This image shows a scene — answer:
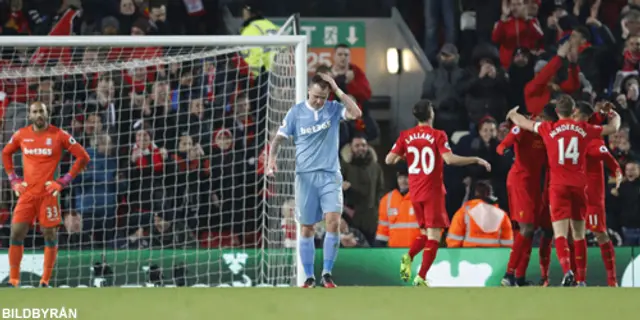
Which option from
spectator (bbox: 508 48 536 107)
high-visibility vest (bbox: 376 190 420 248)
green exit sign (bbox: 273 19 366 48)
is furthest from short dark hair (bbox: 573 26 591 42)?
high-visibility vest (bbox: 376 190 420 248)

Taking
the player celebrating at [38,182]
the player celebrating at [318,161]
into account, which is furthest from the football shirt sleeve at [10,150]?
the player celebrating at [318,161]

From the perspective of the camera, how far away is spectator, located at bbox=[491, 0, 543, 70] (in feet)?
55.6

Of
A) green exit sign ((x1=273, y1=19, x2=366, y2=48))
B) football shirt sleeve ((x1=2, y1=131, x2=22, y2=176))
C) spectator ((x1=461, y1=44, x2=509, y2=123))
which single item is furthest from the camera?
green exit sign ((x1=273, y1=19, x2=366, y2=48))

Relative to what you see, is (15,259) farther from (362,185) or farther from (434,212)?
(362,185)

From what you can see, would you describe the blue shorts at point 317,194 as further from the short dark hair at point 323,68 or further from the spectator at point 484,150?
the short dark hair at point 323,68

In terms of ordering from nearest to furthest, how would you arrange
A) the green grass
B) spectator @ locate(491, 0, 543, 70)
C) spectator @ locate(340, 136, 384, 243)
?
the green grass
spectator @ locate(340, 136, 384, 243)
spectator @ locate(491, 0, 543, 70)

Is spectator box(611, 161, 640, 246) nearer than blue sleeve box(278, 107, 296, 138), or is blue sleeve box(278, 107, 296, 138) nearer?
blue sleeve box(278, 107, 296, 138)

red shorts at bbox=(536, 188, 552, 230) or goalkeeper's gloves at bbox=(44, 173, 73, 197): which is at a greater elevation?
goalkeeper's gloves at bbox=(44, 173, 73, 197)

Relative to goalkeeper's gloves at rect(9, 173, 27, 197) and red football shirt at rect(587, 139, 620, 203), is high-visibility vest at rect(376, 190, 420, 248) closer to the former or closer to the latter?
red football shirt at rect(587, 139, 620, 203)

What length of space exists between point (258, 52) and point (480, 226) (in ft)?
10.7

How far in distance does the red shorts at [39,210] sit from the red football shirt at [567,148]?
4530mm

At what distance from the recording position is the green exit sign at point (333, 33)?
17.6 metres

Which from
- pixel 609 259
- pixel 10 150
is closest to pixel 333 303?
pixel 609 259

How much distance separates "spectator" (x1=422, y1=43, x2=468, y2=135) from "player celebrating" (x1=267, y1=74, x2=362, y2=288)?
5.37 meters
